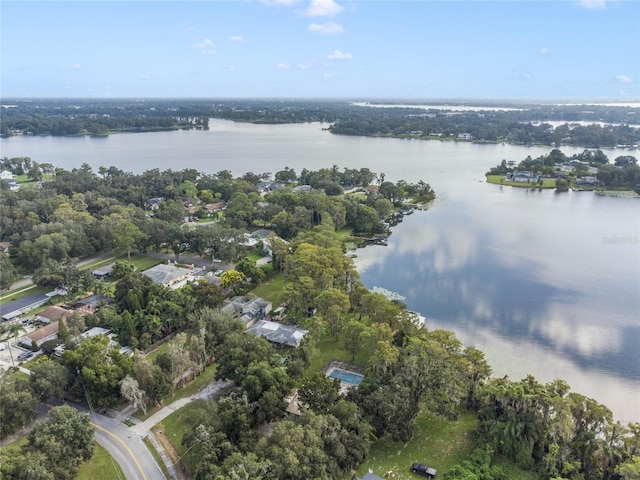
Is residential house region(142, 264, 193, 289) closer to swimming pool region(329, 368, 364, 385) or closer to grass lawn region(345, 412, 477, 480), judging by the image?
swimming pool region(329, 368, 364, 385)

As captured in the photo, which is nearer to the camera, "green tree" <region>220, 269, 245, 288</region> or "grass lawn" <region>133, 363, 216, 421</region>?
"grass lawn" <region>133, 363, 216, 421</region>

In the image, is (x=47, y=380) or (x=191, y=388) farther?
(x=191, y=388)

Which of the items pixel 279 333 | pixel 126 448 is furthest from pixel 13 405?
pixel 279 333

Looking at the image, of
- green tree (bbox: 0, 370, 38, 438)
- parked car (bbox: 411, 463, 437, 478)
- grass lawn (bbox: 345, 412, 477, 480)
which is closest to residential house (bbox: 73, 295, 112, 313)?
green tree (bbox: 0, 370, 38, 438)

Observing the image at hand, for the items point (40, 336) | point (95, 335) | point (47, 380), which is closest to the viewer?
point (47, 380)

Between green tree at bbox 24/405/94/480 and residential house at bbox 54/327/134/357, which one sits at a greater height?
green tree at bbox 24/405/94/480

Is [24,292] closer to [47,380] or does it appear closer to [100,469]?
[47,380]

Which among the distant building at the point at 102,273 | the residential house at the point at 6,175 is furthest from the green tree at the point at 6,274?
the residential house at the point at 6,175

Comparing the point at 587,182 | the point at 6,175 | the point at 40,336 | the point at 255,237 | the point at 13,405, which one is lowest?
the point at 40,336
